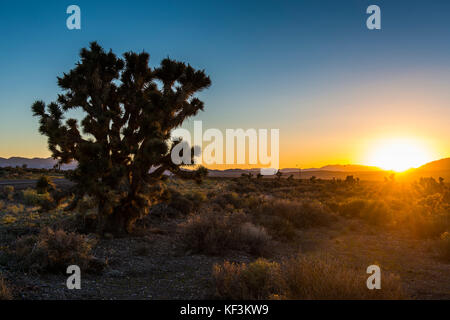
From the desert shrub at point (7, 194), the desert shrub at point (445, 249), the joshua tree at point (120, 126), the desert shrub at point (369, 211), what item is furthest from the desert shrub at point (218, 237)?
the desert shrub at point (7, 194)

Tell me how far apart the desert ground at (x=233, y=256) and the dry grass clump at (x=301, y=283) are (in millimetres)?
17

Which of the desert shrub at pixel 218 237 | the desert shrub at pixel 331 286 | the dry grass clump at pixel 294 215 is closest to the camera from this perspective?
the desert shrub at pixel 331 286

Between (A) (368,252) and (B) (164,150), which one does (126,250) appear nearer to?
(B) (164,150)

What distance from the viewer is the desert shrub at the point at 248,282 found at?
17.5 feet

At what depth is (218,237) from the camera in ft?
30.7

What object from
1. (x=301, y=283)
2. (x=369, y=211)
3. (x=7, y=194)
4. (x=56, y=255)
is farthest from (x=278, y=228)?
(x=7, y=194)

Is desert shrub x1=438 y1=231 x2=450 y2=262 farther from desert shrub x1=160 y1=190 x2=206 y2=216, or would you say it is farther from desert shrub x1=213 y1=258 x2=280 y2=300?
desert shrub x1=160 y1=190 x2=206 y2=216

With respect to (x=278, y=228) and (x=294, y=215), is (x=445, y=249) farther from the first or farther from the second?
(x=294, y=215)

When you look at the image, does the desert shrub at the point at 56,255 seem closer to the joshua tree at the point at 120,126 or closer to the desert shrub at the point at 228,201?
the joshua tree at the point at 120,126

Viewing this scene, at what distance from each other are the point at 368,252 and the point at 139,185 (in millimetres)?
8423

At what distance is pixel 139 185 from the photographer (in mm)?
11305

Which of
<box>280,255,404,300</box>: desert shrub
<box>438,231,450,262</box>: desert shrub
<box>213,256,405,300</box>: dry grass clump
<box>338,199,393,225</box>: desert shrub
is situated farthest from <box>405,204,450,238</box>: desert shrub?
<box>280,255,404,300</box>: desert shrub
